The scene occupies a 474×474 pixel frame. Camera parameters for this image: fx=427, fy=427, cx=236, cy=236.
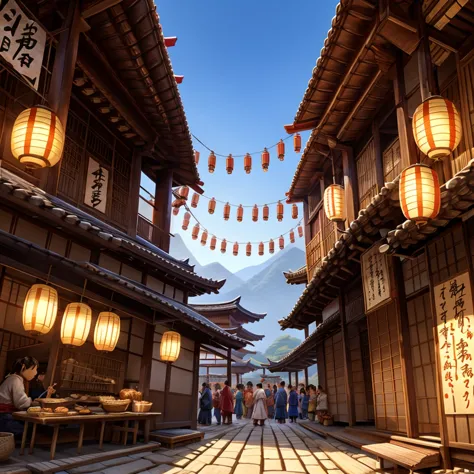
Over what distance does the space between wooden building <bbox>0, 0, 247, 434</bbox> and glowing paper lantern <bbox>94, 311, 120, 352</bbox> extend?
1.68ft

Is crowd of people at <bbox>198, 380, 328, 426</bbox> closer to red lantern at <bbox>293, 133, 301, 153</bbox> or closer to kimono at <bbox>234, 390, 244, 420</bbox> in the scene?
kimono at <bbox>234, 390, 244, 420</bbox>

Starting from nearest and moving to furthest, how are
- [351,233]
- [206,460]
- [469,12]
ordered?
[469,12], [206,460], [351,233]

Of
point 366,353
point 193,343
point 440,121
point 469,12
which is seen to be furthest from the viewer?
point 193,343

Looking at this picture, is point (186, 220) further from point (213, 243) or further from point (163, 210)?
point (163, 210)

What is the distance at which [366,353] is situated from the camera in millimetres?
13484

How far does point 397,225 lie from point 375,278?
162cm

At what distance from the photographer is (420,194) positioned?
675 cm

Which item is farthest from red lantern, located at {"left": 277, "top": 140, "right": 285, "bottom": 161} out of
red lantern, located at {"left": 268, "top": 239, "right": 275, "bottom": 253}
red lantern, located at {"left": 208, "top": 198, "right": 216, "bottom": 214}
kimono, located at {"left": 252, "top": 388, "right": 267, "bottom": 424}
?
kimono, located at {"left": 252, "top": 388, "right": 267, "bottom": 424}

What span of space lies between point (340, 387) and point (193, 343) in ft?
18.0

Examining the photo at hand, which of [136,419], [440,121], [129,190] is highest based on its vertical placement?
[129,190]

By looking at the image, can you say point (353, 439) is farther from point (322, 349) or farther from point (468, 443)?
point (322, 349)

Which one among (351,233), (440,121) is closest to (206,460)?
(351,233)

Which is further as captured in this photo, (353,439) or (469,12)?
(353,439)

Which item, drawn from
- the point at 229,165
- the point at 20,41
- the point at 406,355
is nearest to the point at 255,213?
the point at 229,165
